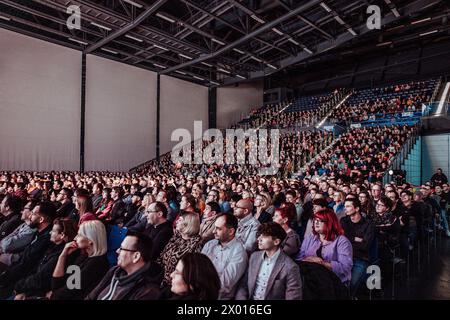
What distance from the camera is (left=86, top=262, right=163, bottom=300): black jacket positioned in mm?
1791

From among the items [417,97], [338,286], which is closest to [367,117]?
[417,97]

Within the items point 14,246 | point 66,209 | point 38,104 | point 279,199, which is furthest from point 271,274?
point 38,104

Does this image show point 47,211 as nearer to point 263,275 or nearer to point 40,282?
point 40,282

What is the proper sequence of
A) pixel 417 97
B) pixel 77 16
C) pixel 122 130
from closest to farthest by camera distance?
pixel 77 16 < pixel 417 97 < pixel 122 130

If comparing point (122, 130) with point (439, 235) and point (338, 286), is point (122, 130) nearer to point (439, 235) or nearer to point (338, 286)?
point (439, 235)

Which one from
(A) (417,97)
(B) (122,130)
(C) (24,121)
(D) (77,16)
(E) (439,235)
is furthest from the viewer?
(B) (122,130)

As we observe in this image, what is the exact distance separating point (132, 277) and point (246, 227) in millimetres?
1681

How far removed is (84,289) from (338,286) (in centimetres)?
176

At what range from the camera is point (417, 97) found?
50.2 feet

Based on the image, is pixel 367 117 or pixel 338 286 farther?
pixel 367 117

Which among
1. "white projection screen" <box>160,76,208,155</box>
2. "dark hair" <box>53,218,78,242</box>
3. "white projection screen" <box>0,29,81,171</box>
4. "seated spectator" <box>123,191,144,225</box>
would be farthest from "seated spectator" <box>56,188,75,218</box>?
"white projection screen" <box>160,76,208,155</box>

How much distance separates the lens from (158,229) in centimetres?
329

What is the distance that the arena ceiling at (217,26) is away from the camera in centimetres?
1184

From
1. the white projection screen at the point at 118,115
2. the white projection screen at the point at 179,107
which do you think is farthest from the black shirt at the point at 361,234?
the white projection screen at the point at 179,107
